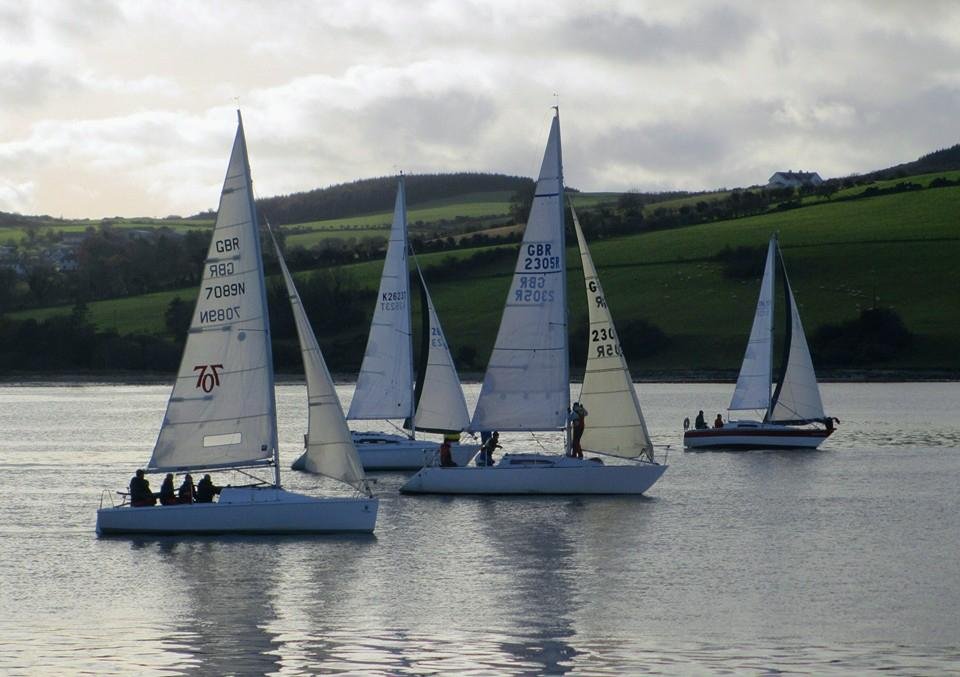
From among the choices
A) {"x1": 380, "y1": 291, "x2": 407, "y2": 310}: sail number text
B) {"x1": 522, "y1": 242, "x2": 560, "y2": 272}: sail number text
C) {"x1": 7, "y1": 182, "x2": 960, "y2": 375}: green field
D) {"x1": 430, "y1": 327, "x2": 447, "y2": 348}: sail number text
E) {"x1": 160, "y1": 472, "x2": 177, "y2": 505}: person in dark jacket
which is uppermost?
{"x1": 7, "y1": 182, "x2": 960, "y2": 375}: green field

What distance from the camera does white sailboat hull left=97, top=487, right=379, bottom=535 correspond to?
39188 mm

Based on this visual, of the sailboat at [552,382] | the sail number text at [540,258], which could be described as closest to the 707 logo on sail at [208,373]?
the sailboat at [552,382]

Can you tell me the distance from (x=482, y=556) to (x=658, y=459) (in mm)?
28786

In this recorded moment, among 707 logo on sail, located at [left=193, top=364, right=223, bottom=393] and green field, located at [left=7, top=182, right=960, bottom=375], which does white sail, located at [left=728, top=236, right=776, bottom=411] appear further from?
green field, located at [left=7, top=182, right=960, bottom=375]

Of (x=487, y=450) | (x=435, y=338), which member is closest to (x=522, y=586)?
(x=487, y=450)

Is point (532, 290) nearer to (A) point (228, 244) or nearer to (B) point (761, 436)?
(A) point (228, 244)

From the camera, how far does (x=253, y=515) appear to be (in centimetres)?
3925

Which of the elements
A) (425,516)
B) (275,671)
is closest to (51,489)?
(425,516)

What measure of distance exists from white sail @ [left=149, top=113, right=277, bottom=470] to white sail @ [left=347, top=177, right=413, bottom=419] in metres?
18.1

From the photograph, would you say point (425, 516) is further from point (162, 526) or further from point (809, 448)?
point (809, 448)

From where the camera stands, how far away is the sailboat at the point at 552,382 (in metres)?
47.4

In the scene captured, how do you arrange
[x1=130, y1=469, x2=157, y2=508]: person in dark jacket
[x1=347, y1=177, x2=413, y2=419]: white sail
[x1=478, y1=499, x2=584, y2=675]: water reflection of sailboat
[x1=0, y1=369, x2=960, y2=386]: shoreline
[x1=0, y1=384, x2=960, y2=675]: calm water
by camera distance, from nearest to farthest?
[x1=0, y1=384, x2=960, y2=675]: calm water < [x1=478, y1=499, x2=584, y2=675]: water reflection of sailboat < [x1=130, y1=469, x2=157, y2=508]: person in dark jacket < [x1=347, y1=177, x2=413, y2=419]: white sail < [x1=0, y1=369, x2=960, y2=386]: shoreline

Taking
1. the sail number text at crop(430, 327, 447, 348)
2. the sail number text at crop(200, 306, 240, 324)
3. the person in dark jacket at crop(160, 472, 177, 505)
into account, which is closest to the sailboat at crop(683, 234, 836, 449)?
the sail number text at crop(430, 327, 447, 348)

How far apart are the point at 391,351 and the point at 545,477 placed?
1204cm
